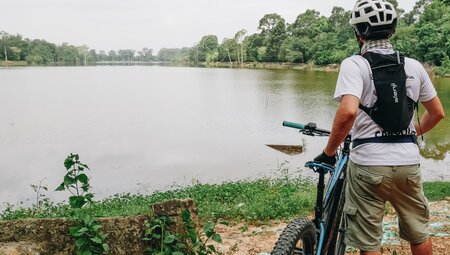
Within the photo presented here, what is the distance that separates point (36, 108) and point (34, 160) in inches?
608

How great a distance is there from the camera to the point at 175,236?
2773 mm

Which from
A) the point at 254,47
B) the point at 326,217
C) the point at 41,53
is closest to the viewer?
the point at 326,217

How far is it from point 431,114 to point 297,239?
1310 millimetres

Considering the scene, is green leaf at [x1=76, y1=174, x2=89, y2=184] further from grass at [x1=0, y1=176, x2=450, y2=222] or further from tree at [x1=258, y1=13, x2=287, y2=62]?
tree at [x1=258, y1=13, x2=287, y2=62]

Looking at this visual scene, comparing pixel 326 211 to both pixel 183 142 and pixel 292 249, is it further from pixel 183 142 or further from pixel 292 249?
pixel 183 142

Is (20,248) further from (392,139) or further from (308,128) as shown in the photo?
(392,139)

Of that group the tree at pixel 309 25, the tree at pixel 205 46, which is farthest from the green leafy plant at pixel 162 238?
the tree at pixel 205 46

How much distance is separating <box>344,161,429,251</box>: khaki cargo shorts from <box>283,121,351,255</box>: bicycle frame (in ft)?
0.62

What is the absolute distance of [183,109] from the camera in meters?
30.0

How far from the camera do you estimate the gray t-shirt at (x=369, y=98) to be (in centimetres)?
241

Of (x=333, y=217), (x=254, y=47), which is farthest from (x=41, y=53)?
(x=333, y=217)

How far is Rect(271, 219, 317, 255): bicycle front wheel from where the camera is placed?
2463 millimetres

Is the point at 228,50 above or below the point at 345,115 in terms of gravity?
above

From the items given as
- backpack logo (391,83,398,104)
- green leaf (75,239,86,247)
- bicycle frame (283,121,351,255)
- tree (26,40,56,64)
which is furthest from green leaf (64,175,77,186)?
tree (26,40,56,64)
